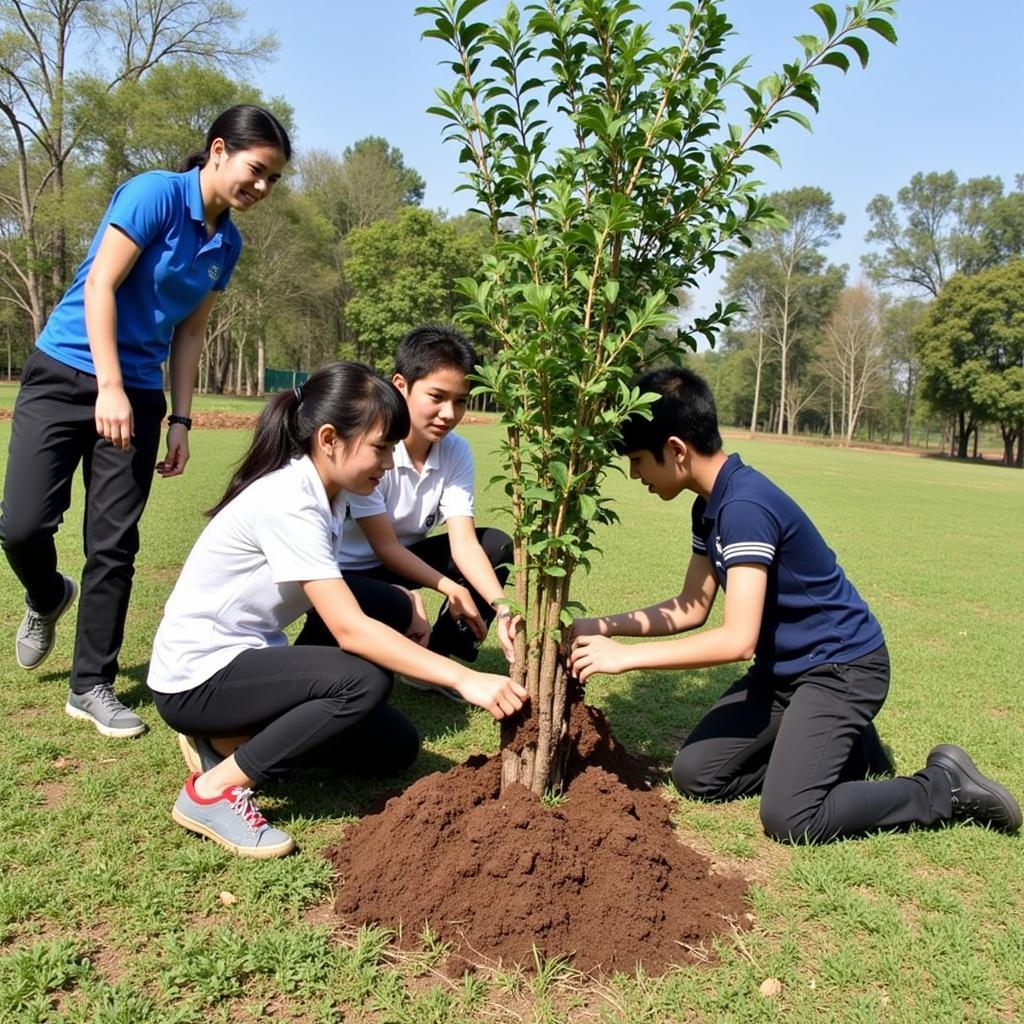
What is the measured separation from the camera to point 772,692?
3.86 meters

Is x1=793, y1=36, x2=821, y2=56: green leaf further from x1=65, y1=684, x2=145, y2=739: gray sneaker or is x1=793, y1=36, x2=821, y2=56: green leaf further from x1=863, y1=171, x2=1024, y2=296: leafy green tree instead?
x1=863, y1=171, x2=1024, y2=296: leafy green tree

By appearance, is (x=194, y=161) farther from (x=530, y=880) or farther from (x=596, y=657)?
(x=530, y=880)

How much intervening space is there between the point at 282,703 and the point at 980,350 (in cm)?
5395

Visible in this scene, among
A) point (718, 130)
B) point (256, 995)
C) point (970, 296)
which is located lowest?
point (256, 995)

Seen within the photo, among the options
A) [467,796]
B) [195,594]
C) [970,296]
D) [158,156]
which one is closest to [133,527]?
[195,594]

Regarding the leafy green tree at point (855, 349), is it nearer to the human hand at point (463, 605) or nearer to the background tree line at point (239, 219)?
the background tree line at point (239, 219)

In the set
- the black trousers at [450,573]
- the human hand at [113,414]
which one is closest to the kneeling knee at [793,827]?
the black trousers at [450,573]

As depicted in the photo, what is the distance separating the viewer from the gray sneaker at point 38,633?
438cm

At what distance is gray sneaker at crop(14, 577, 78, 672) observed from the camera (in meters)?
4.38

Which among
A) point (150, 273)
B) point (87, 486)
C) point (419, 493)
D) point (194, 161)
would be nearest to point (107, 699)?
point (87, 486)

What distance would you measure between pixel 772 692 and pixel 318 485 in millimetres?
2327

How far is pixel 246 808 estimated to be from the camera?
2959 mm

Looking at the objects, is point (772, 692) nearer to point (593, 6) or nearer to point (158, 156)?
point (593, 6)

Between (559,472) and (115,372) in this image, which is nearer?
(559,472)
